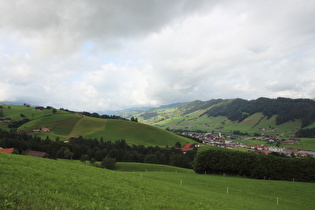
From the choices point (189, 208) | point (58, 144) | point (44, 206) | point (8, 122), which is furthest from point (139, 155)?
point (8, 122)

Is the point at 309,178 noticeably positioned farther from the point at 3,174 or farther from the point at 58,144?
the point at 58,144

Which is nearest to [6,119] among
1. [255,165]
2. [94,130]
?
[94,130]

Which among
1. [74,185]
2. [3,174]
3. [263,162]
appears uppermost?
[3,174]

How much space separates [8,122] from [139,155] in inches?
6057

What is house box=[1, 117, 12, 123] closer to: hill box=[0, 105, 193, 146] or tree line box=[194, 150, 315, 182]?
hill box=[0, 105, 193, 146]

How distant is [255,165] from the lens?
215 feet

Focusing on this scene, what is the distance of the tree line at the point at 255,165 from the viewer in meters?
62.9

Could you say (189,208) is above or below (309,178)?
above

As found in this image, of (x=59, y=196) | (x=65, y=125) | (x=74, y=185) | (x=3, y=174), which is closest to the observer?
(x=59, y=196)

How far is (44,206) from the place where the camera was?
337 inches

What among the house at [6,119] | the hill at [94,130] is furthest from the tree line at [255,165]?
the house at [6,119]

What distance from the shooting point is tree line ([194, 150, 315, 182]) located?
62906 millimetres

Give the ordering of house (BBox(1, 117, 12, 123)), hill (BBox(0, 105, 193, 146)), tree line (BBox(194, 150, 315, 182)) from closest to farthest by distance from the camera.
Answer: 1. tree line (BBox(194, 150, 315, 182))
2. hill (BBox(0, 105, 193, 146))
3. house (BBox(1, 117, 12, 123))

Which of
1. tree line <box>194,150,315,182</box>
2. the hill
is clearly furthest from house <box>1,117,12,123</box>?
tree line <box>194,150,315,182</box>
